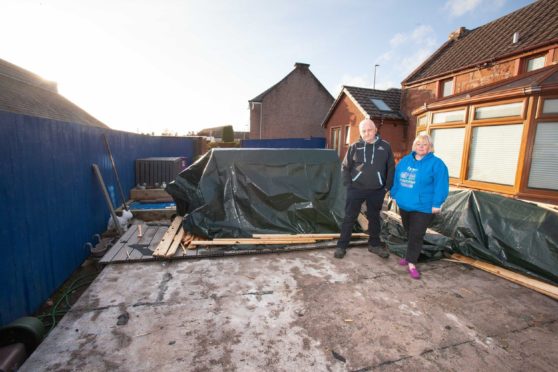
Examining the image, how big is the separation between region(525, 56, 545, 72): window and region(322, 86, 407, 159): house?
5.31 metres

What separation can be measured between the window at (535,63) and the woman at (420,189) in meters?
9.03

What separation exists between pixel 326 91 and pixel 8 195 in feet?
83.2

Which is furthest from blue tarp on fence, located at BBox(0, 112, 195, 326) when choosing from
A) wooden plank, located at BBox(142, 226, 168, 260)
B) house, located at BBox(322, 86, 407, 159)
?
house, located at BBox(322, 86, 407, 159)

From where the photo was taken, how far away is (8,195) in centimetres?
263

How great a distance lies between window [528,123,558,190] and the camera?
13.3ft

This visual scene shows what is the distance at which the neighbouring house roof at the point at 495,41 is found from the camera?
30.2ft

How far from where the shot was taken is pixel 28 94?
63.7ft

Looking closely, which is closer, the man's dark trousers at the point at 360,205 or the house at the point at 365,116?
the man's dark trousers at the point at 360,205

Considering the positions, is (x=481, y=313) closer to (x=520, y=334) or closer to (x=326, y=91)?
(x=520, y=334)

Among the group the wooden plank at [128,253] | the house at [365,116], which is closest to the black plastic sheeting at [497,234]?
the wooden plank at [128,253]

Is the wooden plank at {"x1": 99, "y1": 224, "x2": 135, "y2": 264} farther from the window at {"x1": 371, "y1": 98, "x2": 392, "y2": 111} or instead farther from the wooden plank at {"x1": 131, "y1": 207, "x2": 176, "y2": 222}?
the window at {"x1": 371, "y1": 98, "x2": 392, "y2": 111}

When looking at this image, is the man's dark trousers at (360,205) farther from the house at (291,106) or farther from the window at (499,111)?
the house at (291,106)

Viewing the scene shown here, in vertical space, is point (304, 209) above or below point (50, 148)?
below

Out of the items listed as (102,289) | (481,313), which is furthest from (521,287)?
(102,289)
